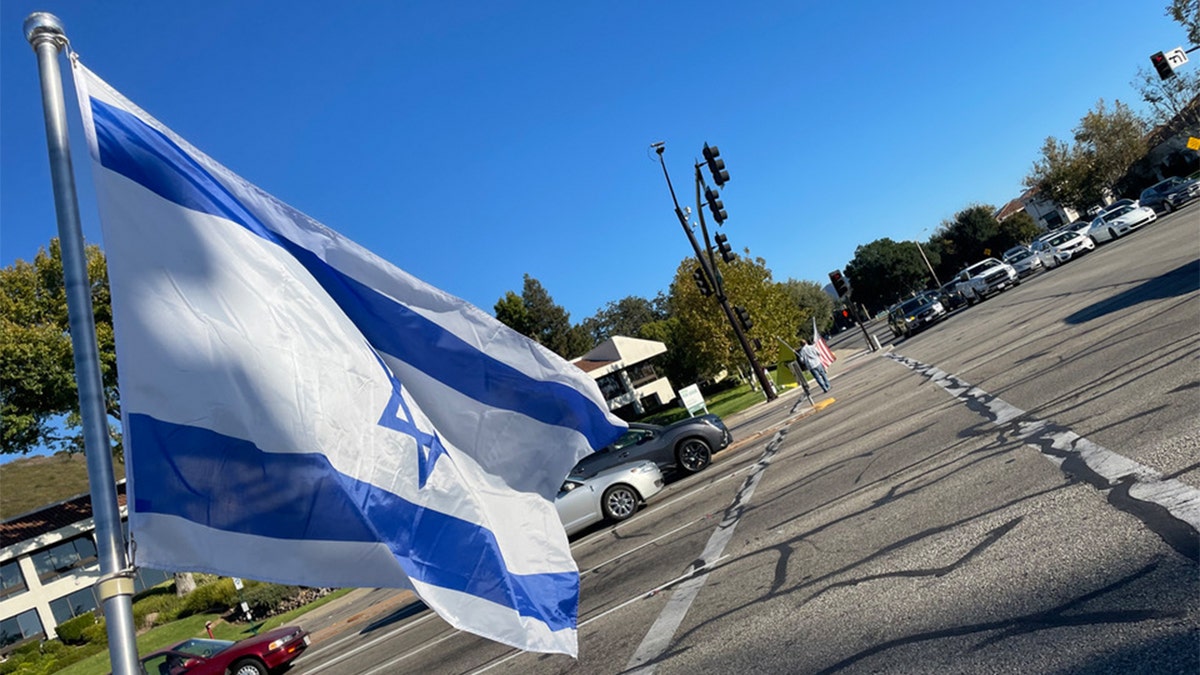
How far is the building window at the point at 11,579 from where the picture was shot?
40.4 m

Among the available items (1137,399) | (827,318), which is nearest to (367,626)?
(1137,399)

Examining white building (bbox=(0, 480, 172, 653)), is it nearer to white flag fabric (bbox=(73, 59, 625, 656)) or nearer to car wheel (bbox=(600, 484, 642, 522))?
car wheel (bbox=(600, 484, 642, 522))

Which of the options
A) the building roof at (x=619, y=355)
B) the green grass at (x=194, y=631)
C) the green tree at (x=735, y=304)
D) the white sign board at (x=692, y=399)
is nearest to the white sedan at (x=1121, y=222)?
the green tree at (x=735, y=304)

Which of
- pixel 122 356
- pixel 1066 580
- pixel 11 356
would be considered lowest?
pixel 1066 580

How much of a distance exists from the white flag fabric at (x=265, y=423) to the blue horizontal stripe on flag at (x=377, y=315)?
0.01m

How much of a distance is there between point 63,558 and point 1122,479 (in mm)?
47732

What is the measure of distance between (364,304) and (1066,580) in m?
4.37

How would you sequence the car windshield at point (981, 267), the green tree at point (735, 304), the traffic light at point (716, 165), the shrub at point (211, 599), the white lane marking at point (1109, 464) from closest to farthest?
the white lane marking at point (1109, 464) < the traffic light at point (716, 165) < the shrub at point (211, 599) < the green tree at point (735, 304) < the car windshield at point (981, 267)

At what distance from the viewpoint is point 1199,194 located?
4322cm

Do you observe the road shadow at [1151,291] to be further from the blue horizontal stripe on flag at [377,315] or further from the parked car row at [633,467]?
the blue horizontal stripe on flag at [377,315]

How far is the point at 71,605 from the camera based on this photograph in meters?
40.8

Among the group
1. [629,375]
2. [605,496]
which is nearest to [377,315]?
[605,496]

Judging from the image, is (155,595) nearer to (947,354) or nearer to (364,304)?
(947,354)

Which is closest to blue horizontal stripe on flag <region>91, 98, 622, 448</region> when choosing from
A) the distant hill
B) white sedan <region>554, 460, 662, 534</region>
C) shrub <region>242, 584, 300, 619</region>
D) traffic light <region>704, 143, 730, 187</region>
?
white sedan <region>554, 460, 662, 534</region>
